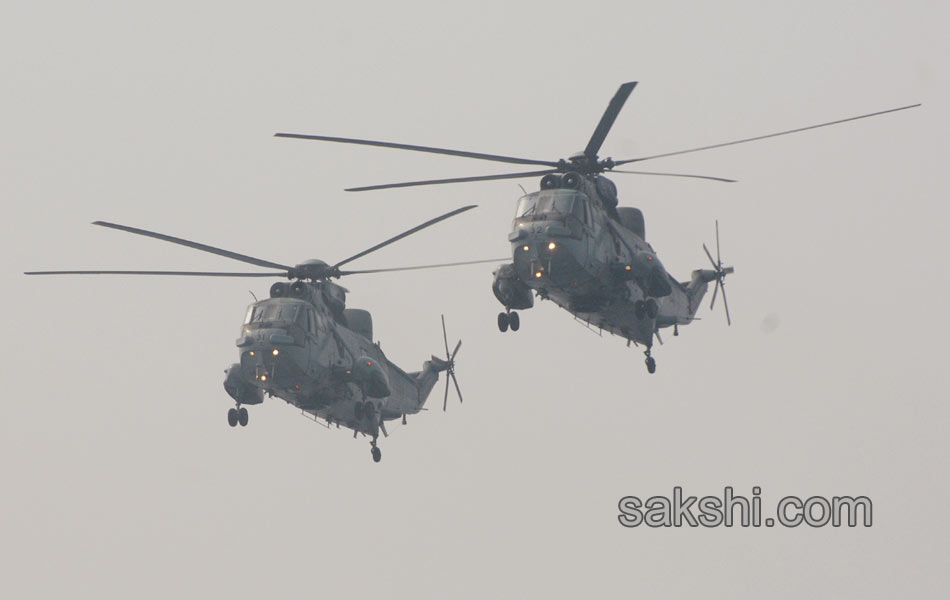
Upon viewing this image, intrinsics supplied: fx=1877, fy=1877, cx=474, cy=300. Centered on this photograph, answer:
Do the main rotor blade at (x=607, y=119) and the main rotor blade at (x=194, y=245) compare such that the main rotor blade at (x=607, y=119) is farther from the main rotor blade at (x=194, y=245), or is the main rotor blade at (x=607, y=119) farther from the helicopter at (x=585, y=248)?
the main rotor blade at (x=194, y=245)

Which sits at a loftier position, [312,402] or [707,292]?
[707,292]

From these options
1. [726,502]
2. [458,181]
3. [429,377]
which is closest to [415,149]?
[458,181]

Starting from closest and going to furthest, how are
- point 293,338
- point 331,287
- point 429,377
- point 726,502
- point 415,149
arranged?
point 415,149 < point 293,338 < point 331,287 < point 429,377 < point 726,502

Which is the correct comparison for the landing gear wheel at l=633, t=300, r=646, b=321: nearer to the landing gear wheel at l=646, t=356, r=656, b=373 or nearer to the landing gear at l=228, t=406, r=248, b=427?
the landing gear wheel at l=646, t=356, r=656, b=373

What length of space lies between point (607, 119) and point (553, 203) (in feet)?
11.4

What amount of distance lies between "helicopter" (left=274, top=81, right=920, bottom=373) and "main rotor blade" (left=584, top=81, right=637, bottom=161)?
32mm

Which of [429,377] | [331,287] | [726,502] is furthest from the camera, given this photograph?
[726,502]

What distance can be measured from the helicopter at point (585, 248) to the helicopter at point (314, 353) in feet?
13.6

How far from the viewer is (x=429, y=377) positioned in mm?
87688

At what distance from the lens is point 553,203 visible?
63844 millimetres

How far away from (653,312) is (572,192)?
19.9 feet

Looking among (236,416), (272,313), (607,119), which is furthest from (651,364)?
(236,416)

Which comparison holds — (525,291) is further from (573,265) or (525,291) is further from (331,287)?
(331,287)

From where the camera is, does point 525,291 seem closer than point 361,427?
Yes
